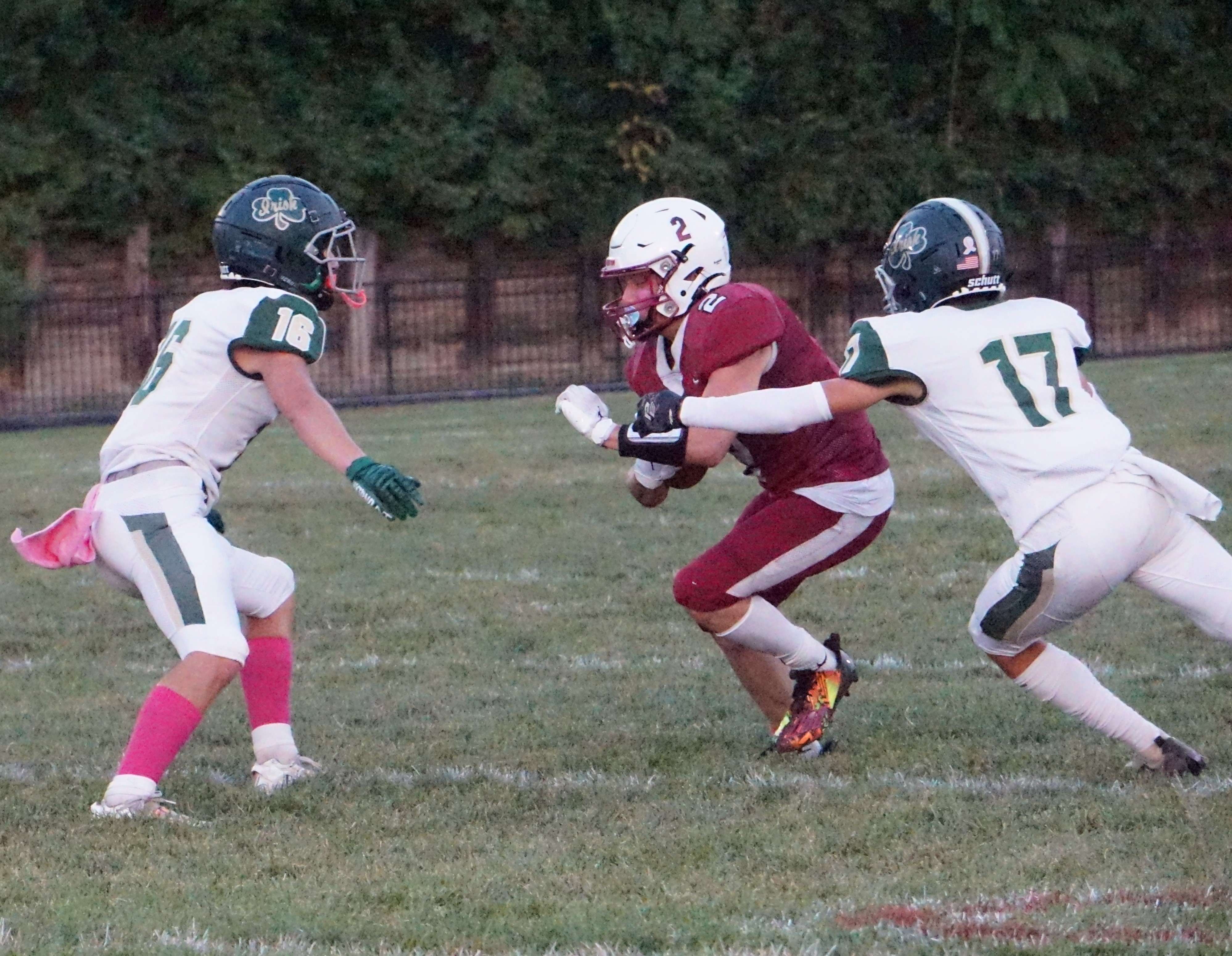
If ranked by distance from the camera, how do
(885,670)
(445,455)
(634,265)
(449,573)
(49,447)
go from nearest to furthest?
(634,265), (885,670), (449,573), (445,455), (49,447)

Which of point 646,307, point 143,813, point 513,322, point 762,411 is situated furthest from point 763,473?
point 513,322

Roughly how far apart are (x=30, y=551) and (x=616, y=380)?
55.4ft

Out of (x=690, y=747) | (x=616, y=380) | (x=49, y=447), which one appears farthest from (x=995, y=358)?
(x=616, y=380)

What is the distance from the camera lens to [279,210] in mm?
4512

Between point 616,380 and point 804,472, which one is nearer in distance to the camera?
point 804,472

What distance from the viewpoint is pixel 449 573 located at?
792 cm

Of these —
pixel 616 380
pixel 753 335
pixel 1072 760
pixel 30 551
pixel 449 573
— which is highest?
pixel 753 335

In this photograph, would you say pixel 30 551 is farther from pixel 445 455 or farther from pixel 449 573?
pixel 445 455

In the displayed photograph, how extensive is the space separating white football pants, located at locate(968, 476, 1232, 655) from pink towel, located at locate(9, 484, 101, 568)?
2202 mm

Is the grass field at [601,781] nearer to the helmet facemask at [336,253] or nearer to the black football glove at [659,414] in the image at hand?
the black football glove at [659,414]

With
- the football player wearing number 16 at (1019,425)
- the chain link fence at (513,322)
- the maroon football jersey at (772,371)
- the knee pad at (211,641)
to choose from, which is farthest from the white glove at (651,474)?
the chain link fence at (513,322)

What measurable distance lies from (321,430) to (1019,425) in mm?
1686

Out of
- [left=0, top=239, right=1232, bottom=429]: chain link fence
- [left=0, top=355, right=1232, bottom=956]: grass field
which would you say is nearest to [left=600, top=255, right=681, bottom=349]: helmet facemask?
[left=0, top=355, right=1232, bottom=956]: grass field

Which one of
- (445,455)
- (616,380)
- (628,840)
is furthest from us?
(616,380)
